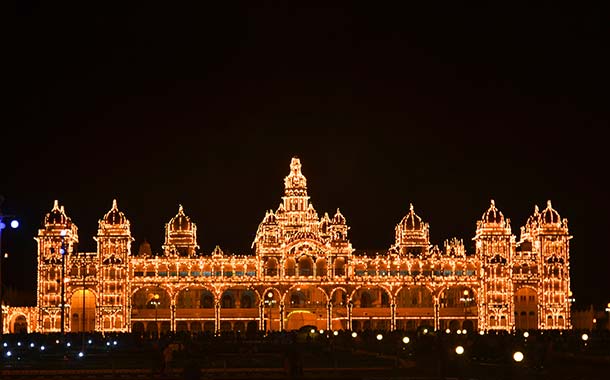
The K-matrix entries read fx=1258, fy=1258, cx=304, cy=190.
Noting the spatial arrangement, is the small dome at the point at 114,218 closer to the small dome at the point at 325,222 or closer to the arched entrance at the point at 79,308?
the arched entrance at the point at 79,308

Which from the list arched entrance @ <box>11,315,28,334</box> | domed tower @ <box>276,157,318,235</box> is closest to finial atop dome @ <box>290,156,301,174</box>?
domed tower @ <box>276,157,318,235</box>

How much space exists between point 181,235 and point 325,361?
83712 mm

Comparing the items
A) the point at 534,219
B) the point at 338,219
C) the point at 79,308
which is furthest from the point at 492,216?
the point at 79,308

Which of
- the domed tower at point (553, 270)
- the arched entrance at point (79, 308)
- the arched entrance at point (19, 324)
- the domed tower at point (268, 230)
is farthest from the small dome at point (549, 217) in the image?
the arched entrance at point (19, 324)

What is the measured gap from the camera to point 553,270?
429 feet

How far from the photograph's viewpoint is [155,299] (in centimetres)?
12962

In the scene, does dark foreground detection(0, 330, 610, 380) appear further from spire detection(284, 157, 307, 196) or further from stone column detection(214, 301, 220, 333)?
spire detection(284, 157, 307, 196)

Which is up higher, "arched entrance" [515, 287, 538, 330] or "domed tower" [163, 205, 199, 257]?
"domed tower" [163, 205, 199, 257]

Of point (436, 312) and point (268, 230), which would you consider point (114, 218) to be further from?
point (436, 312)

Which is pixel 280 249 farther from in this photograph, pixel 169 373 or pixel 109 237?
pixel 169 373

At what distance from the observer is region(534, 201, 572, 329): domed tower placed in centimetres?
12988

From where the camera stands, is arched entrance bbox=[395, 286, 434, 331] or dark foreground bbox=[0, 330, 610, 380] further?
arched entrance bbox=[395, 286, 434, 331]

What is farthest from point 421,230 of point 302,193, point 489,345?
point 489,345

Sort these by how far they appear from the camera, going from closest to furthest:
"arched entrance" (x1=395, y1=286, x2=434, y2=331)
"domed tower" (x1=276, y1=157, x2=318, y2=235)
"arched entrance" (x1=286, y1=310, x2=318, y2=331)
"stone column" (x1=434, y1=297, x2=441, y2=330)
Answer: "stone column" (x1=434, y1=297, x2=441, y2=330)
"arched entrance" (x1=395, y1=286, x2=434, y2=331)
"arched entrance" (x1=286, y1=310, x2=318, y2=331)
"domed tower" (x1=276, y1=157, x2=318, y2=235)
